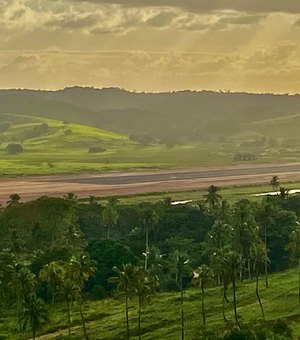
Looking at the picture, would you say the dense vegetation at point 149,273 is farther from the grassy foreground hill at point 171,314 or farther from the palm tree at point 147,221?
the palm tree at point 147,221

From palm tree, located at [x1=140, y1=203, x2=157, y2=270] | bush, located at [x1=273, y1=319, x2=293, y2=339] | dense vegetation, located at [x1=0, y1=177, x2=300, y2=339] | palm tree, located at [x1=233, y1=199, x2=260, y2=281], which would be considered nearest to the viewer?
bush, located at [x1=273, y1=319, x2=293, y2=339]

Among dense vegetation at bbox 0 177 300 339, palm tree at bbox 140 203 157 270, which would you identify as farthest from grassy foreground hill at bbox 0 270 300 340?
palm tree at bbox 140 203 157 270

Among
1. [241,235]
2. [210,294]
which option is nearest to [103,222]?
[210,294]

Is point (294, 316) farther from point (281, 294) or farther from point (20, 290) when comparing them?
point (20, 290)

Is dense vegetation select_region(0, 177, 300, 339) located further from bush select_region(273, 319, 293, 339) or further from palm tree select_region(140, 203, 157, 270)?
palm tree select_region(140, 203, 157, 270)

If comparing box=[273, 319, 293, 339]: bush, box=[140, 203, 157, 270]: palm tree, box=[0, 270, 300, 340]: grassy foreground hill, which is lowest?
box=[0, 270, 300, 340]: grassy foreground hill

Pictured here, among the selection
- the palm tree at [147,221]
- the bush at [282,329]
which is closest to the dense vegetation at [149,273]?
the bush at [282,329]
